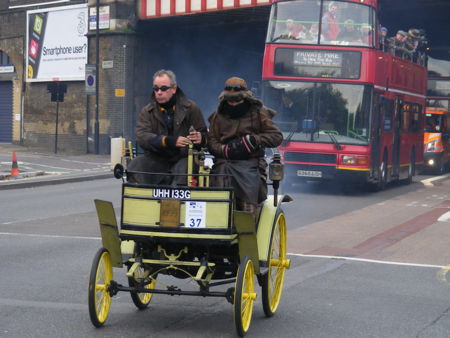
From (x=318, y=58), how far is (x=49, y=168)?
12.5m

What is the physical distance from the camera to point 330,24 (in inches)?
791

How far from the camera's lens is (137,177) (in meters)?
7.17

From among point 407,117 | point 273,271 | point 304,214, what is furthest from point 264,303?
point 407,117

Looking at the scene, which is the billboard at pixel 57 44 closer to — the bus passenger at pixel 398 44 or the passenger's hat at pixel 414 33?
the passenger's hat at pixel 414 33

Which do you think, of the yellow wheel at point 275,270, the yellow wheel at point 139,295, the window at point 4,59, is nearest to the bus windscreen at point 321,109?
the yellow wheel at point 275,270

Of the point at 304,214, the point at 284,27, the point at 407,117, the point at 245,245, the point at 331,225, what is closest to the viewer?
the point at 245,245

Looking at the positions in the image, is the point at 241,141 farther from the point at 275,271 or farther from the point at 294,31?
the point at 294,31

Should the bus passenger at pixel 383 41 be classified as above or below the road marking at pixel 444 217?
above

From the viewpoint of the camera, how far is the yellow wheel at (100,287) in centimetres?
652

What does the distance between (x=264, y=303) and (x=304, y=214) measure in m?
9.15

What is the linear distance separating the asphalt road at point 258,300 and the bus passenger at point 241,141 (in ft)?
3.55

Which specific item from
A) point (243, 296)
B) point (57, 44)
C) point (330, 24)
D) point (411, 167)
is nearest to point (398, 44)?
point (330, 24)

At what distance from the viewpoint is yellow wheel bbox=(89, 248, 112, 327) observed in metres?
6.52

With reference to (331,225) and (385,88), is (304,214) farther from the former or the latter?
(385,88)
